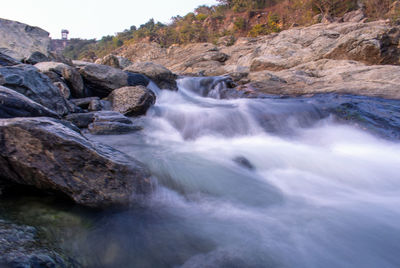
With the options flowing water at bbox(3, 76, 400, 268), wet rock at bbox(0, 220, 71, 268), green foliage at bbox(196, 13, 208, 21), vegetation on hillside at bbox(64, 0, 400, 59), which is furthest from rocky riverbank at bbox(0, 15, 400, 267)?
green foliage at bbox(196, 13, 208, 21)

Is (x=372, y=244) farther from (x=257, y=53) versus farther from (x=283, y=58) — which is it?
(x=257, y=53)

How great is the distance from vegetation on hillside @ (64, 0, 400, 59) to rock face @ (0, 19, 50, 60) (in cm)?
1699

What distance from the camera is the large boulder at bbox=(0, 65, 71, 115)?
4.10 metres

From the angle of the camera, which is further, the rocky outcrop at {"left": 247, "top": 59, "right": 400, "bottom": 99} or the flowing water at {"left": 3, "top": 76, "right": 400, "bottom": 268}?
the rocky outcrop at {"left": 247, "top": 59, "right": 400, "bottom": 99}

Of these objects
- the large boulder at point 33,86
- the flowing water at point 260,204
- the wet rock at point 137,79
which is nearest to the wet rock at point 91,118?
the large boulder at point 33,86

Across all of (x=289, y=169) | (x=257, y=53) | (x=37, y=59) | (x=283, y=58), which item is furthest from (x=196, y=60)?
(x=289, y=169)

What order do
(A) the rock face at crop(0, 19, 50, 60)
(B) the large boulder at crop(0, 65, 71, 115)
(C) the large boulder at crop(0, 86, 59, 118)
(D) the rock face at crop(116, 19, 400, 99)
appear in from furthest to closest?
1. (A) the rock face at crop(0, 19, 50, 60)
2. (D) the rock face at crop(116, 19, 400, 99)
3. (B) the large boulder at crop(0, 65, 71, 115)
4. (C) the large boulder at crop(0, 86, 59, 118)

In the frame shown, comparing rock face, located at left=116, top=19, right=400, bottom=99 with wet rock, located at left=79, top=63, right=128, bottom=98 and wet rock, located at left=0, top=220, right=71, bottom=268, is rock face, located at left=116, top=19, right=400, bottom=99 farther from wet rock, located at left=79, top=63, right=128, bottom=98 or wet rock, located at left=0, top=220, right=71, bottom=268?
wet rock, located at left=0, top=220, right=71, bottom=268

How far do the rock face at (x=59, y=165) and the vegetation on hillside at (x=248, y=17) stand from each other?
20962 millimetres

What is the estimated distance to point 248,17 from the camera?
2644cm

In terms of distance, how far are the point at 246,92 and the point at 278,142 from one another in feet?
12.7

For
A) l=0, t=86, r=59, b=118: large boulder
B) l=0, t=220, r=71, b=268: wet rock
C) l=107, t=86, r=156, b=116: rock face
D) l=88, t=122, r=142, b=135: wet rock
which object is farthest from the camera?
l=107, t=86, r=156, b=116: rock face

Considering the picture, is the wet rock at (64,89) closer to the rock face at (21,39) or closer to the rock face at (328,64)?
the rock face at (21,39)

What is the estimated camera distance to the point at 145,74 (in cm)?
789
